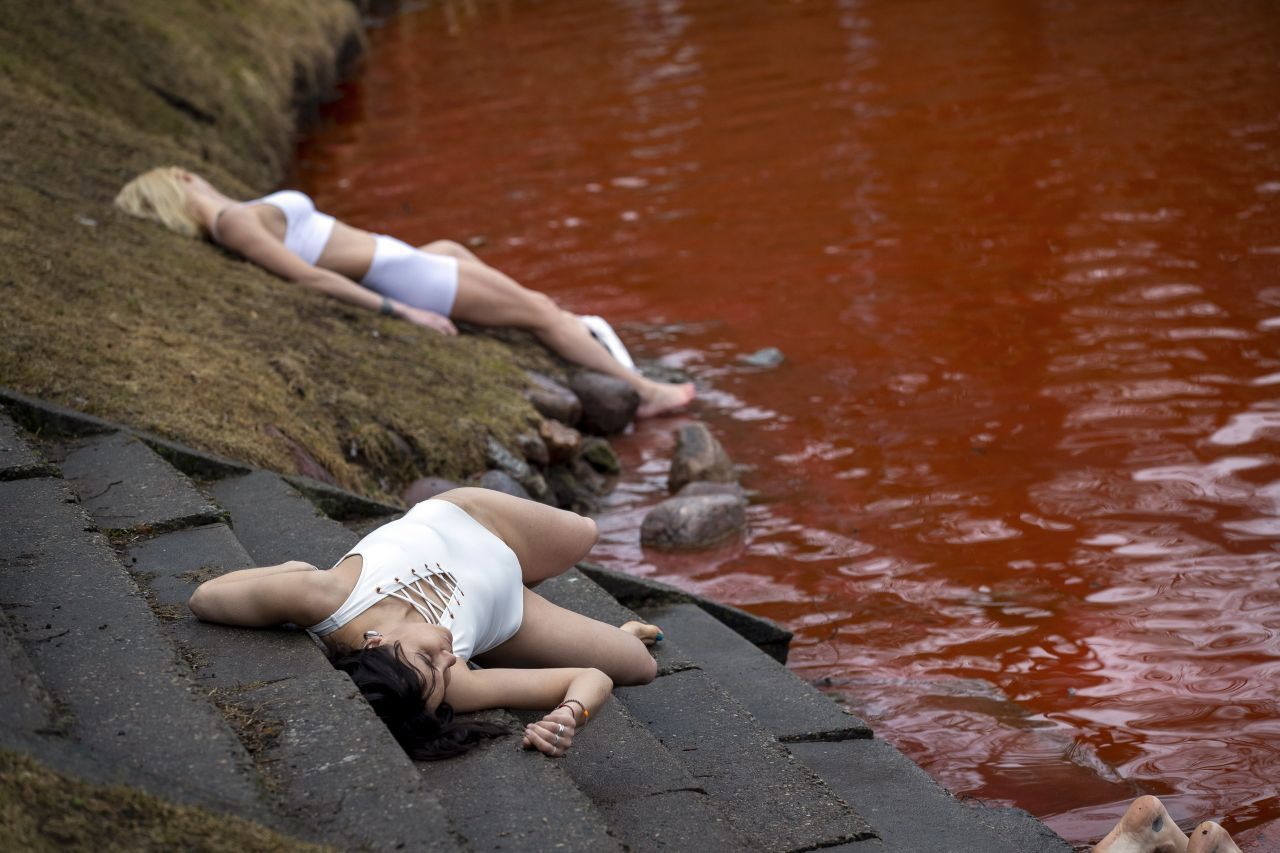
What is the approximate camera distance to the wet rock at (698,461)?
21.6ft

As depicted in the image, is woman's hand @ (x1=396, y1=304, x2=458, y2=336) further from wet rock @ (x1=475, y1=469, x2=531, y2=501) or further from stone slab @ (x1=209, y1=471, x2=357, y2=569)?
stone slab @ (x1=209, y1=471, x2=357, y2=569)

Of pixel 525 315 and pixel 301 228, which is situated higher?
pixel 301 228

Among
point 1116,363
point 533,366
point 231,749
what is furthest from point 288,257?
point 231,749

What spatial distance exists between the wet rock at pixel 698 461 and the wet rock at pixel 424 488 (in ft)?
3.91

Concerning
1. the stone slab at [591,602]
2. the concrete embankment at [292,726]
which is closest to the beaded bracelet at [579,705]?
the concrete embankment at [292,726]

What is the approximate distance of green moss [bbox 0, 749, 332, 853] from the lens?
2.32 meters

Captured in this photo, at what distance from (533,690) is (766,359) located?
4849mm

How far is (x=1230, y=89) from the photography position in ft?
39.4

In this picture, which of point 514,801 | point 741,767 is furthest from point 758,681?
point 514,801

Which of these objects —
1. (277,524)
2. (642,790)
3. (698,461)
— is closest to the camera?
(642,790)

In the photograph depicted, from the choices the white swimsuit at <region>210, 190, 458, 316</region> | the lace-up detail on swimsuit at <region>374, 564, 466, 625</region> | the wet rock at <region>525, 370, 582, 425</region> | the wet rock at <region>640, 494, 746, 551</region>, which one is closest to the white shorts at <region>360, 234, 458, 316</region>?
the white swimsuit at <region>210, 190, 458, 316</region>

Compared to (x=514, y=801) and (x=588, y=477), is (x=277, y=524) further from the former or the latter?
(x=588, y=477)

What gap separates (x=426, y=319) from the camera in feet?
25.1

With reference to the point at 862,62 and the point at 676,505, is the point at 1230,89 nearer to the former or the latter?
the point at 862,62
